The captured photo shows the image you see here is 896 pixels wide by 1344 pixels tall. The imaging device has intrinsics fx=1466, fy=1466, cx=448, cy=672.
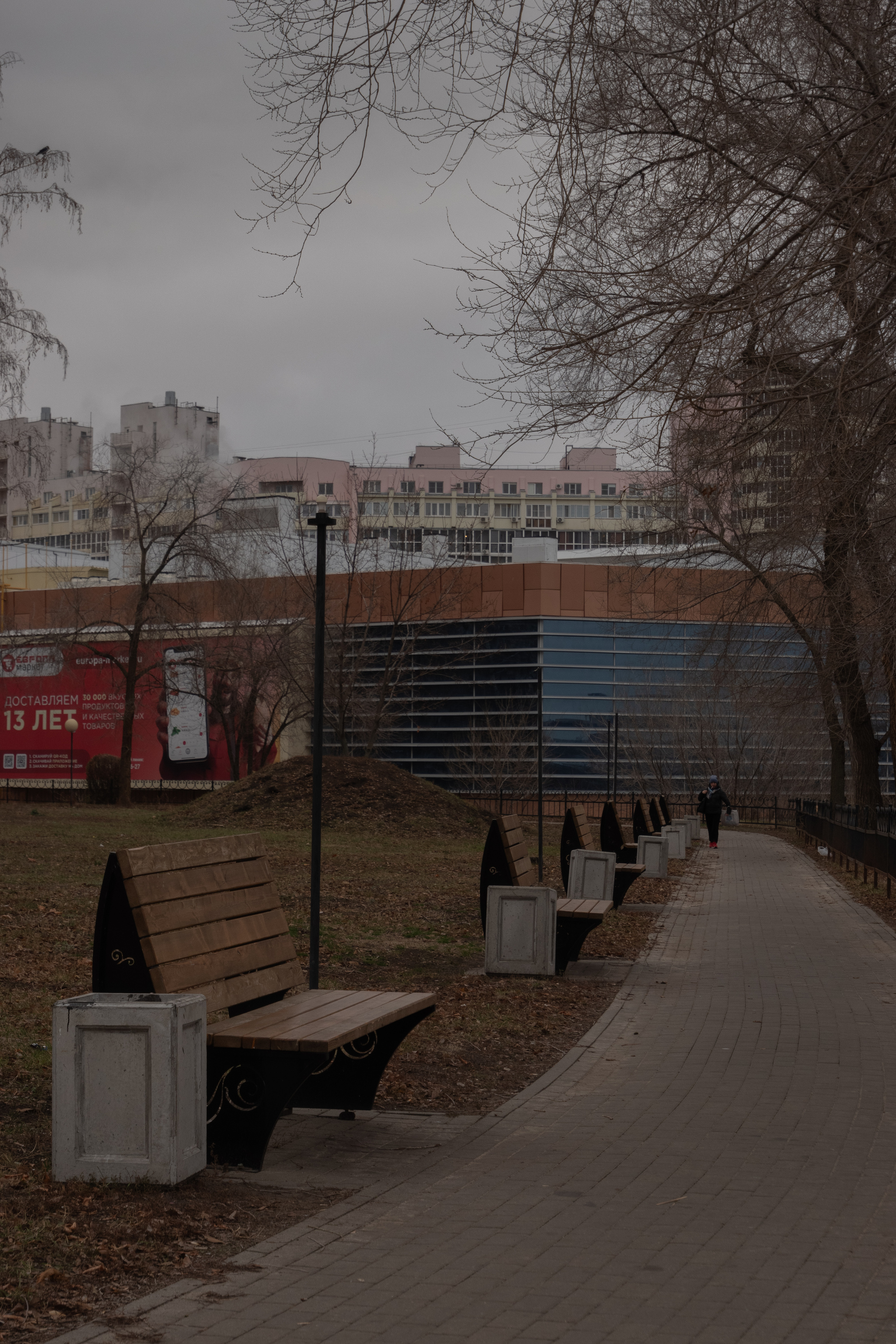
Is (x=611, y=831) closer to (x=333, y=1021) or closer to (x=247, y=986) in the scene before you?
(x=247, y=986)

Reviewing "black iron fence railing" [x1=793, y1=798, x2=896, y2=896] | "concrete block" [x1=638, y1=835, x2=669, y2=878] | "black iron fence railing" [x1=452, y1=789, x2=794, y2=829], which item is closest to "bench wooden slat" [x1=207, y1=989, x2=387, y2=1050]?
"black iron fence railing" [x1=793, y1=798, x2=896, y2=896]

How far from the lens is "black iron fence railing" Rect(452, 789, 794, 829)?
56062 millimetres

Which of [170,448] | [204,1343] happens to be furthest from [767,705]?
[170,448]

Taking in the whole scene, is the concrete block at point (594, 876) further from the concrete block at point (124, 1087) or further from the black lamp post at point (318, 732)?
the concrete block at point (124, 1087)

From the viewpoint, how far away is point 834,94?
9.38m

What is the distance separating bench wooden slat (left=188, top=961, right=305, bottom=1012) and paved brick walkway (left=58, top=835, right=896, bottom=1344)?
970mm

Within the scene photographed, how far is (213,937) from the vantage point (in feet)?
19.6

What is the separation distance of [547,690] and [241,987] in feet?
209

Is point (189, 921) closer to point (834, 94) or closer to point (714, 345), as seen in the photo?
point (714, 345)

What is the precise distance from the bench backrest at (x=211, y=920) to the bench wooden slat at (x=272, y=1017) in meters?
0.10

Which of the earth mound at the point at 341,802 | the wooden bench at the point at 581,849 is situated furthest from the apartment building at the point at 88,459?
the wooden bench at the point at 581,849

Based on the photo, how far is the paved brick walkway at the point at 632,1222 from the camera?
4.06m

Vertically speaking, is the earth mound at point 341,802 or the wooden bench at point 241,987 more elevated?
the wooden bench at point 241,987

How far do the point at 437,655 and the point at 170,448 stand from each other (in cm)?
1666
